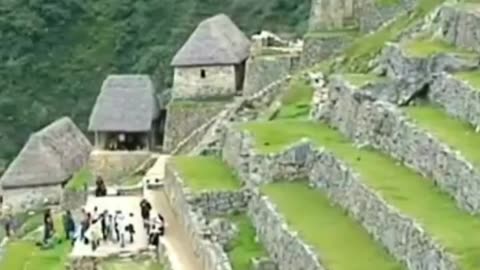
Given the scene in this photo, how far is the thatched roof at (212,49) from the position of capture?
42.8 metres

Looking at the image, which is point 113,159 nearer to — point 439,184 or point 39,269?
point 39,269

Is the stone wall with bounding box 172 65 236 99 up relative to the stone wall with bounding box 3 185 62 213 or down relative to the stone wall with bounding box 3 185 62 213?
up

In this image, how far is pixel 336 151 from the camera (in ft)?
78.1

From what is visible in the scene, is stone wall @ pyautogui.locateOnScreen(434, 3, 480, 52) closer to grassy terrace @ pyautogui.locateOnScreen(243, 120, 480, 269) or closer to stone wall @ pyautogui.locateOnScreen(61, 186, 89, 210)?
grassy terrace @ pyautogui.locateOnScreen(243, 120, 480, 269)

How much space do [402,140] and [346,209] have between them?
1.28 m

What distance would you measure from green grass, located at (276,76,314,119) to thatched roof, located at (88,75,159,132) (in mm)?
6802

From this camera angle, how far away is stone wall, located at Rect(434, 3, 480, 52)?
83.3 feet

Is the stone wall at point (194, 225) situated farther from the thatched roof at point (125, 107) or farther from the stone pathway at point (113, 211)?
the thatched roof at point (125, 107)

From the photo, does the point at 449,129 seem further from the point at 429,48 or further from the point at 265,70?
the point at 265,70

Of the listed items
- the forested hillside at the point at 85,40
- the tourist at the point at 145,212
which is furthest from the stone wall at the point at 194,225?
the forested hillside at the point at 85,40

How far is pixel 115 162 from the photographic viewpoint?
4156 centimetres

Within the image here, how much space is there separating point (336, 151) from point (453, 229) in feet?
17.0

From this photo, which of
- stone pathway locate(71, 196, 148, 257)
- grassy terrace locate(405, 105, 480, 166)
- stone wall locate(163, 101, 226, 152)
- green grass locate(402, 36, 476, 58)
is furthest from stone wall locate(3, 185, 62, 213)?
grassy terrace locate(405, 105, 480, 166)

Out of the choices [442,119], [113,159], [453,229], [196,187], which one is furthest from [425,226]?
[113,159]
